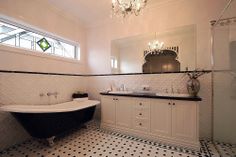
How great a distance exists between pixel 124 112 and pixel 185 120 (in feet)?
3.81

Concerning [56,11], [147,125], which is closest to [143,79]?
[147,125]

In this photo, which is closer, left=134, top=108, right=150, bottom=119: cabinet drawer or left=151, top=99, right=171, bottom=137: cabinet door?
left=151, top=99, right=171, bottom=137: cabinet door

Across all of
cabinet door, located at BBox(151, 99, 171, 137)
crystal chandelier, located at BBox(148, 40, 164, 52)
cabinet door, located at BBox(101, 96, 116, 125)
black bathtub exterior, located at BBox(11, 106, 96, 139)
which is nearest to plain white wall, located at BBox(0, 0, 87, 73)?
black bathtub exterior, located at BBox(11, 106, 96, 139)

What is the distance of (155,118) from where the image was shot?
7.91ft

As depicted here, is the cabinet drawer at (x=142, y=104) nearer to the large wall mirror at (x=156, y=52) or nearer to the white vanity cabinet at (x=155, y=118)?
the white vanity cabinet at (x=155, y=118)

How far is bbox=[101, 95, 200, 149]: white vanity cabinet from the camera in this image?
2123mm

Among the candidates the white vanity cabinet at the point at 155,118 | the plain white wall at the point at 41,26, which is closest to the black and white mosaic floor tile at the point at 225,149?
the white vanity cabinet at the point at 155,118

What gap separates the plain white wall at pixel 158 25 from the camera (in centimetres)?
244

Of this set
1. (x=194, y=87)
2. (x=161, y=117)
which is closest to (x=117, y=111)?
(x=161, y=117)

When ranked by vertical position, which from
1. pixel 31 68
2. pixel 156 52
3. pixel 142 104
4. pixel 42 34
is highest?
pixel 42 34

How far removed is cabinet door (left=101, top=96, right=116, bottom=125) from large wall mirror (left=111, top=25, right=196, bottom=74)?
0.96m

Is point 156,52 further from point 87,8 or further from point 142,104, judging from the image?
point 87,8

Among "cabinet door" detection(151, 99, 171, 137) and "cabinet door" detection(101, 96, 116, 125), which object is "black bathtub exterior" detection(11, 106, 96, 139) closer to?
"cabinet door" detection(101, 96, 116, 125)

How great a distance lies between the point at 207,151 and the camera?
2.03m
